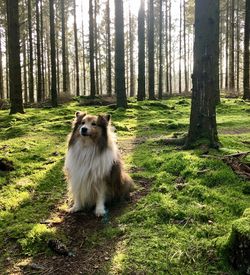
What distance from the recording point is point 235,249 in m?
4.30

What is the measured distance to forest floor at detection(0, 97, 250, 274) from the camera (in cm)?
463

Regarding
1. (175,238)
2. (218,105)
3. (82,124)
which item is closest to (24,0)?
(218,105)

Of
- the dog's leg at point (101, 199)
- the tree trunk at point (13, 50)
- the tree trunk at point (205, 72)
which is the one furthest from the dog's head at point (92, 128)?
the tree trunk at point (13, 50)

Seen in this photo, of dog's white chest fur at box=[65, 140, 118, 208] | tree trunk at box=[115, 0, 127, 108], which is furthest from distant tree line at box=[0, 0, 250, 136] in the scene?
dog's white chest fur at box=[65, 140, 118, 208]

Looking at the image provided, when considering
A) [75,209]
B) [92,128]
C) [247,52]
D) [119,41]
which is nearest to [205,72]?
[92,128]

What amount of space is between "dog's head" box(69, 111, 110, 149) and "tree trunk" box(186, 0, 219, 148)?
312cm

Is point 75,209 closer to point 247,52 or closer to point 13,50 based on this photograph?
point 13,50

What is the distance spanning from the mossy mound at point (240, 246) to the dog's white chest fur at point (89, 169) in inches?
94.6

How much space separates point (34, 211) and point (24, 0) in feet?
102

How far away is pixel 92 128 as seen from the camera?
612cm

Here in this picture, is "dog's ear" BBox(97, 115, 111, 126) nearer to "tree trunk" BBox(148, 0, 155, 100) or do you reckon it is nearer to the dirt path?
the dirt path

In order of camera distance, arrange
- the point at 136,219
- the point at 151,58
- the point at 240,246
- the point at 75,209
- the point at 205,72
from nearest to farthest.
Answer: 1. the point at 240,246
2. the point at 136,219
3. the point at 75,209
4. the point at 205,72
5. the point at 151,58

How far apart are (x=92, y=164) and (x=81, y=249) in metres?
1.47

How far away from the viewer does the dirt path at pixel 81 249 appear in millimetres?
4676
